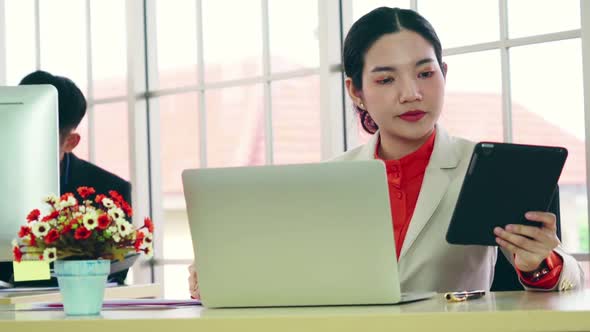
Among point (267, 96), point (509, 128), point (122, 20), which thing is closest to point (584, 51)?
point (509, 128)

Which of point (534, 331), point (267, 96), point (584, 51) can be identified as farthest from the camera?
point (267, 96)

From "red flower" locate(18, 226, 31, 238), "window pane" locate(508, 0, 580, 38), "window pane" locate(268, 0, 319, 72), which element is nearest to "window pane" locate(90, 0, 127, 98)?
"window pane" locate(268, 0, 319, 72)

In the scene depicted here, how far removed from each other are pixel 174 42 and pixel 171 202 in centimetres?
89

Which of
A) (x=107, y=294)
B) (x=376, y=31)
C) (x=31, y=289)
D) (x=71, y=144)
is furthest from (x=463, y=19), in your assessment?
(x=31, y=289)

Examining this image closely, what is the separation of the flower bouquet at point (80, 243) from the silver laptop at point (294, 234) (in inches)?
8.6

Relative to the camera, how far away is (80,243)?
179 cm

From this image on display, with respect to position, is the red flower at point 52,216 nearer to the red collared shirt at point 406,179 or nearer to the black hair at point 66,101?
the red collared shirt at point 406,179

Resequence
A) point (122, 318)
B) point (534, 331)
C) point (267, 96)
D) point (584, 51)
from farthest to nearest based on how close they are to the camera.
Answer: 1. point (267, 96)
2. point (584, 51)
3. point (122, 318)
4. point (534, 331)

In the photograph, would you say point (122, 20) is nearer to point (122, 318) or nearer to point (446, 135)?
point (446, 135)

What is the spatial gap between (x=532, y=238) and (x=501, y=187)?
0.14m

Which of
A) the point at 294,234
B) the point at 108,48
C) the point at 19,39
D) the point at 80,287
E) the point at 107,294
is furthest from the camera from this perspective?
the point at 19,39

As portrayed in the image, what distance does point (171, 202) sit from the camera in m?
5.28

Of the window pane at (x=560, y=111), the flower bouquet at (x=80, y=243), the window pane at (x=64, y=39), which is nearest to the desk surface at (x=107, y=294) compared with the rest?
the flower bouquet at (x=80, y=243)

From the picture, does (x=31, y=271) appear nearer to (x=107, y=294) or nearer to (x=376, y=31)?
(x=107, y=294)
